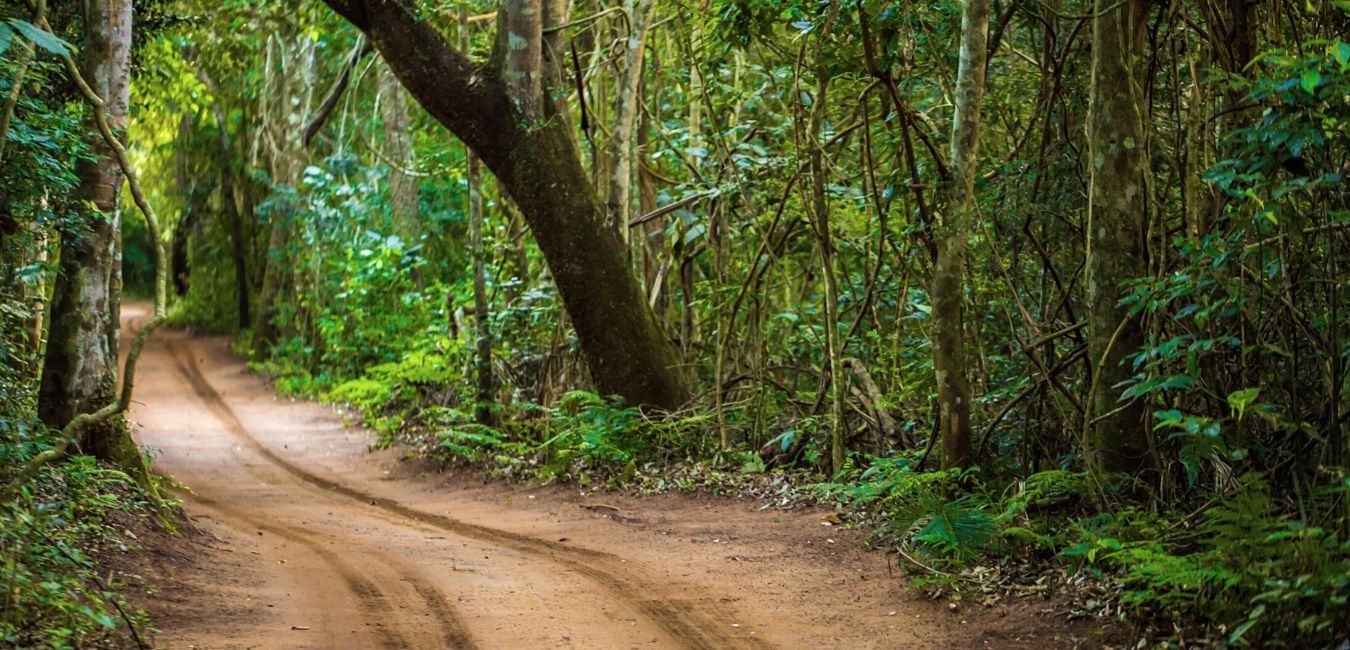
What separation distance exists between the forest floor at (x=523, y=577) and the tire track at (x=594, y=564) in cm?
2

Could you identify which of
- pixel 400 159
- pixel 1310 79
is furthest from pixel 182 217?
pixel 1310 79

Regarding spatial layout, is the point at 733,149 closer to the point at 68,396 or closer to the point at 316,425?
the point at 68,396

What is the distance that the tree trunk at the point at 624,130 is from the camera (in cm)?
1212

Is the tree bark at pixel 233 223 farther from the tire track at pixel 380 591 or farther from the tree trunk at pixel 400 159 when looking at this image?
the tire track at pixel 380 591

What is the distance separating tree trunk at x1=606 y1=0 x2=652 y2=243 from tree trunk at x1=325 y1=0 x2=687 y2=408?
264 mm

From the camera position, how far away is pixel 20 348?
32.0 ft

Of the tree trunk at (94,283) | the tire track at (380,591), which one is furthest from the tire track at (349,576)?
the tree trunk at (94,283)

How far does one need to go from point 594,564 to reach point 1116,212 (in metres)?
4.21

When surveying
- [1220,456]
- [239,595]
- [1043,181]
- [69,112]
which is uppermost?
[69,112]

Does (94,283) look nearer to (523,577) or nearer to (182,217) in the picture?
(523,577)

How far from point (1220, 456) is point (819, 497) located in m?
4.10

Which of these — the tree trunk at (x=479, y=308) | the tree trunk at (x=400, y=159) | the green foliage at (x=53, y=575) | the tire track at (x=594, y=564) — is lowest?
the tire track at (x=594, y=564)

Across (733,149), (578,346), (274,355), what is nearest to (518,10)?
(733,149)

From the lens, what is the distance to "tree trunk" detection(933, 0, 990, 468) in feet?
25.5
